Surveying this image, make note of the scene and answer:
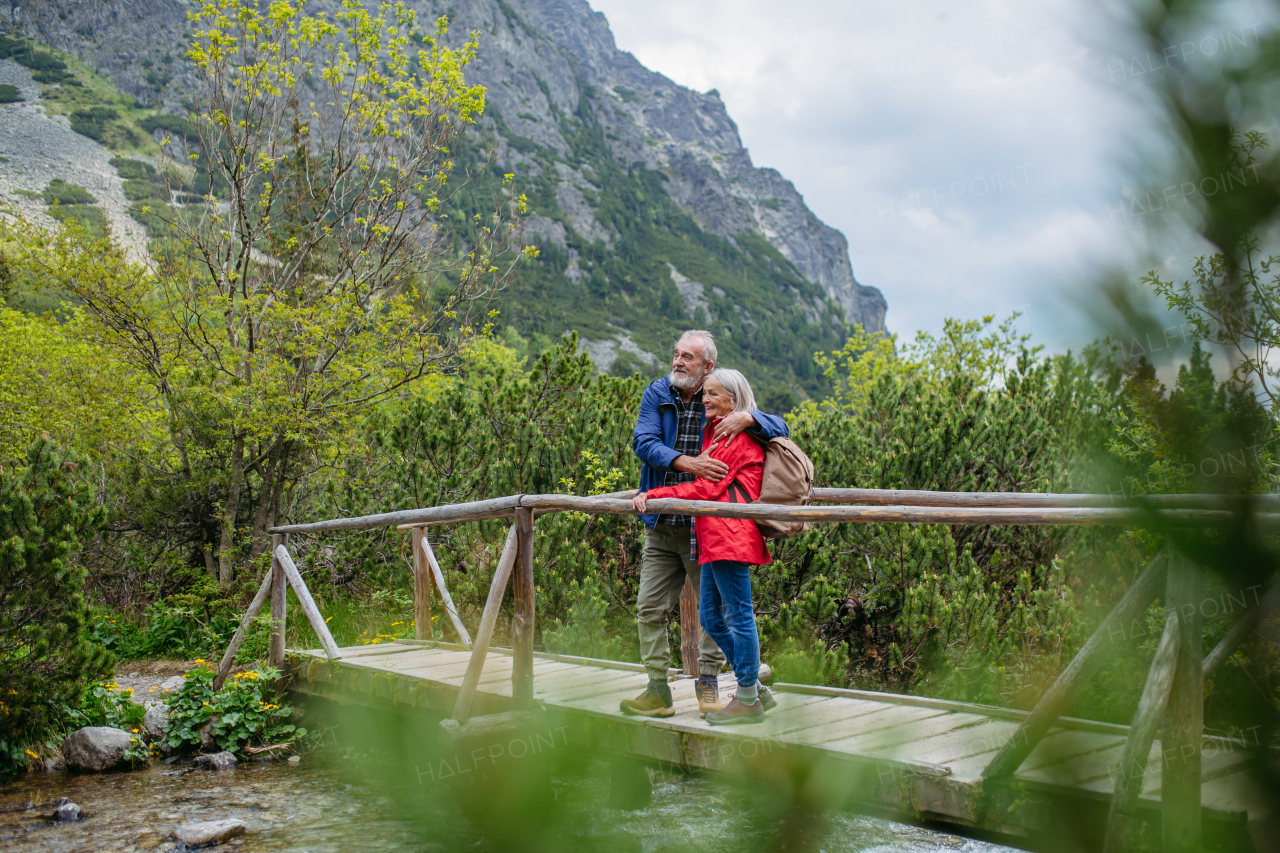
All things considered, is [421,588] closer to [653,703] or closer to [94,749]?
[94,749]

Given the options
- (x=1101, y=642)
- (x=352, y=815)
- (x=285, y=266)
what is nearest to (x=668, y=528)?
(x=1101, y=642)

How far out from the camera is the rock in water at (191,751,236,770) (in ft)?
18.8

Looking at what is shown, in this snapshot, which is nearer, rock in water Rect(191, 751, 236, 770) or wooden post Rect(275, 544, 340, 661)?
rock in water Rect(191, 751, 236, 770)

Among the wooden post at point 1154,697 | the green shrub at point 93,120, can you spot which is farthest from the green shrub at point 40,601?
the green shrub at point 93,120

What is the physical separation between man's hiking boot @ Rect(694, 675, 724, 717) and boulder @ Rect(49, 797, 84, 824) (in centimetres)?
367

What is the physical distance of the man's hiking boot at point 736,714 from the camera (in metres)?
3.53

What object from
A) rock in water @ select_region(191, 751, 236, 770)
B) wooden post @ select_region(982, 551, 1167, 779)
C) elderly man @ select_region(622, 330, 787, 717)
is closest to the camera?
wooden post @ select_region(982, 551, 1167, 779)

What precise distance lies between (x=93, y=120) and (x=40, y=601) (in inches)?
3505

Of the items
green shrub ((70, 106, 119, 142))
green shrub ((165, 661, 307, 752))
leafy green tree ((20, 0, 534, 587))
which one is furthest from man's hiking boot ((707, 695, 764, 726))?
green shrub ((70, 106, 119, 142))

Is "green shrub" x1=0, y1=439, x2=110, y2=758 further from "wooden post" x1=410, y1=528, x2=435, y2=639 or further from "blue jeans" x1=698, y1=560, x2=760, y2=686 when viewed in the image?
"blue jeans" x1=698, y1=560, x2=760, y2=686

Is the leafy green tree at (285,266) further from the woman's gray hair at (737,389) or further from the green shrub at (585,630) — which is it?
the woman's gray hair at (737,389)

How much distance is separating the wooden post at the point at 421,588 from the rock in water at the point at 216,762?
159 centimetres

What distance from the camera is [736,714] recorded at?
3.57 metres

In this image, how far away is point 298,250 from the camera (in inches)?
401
